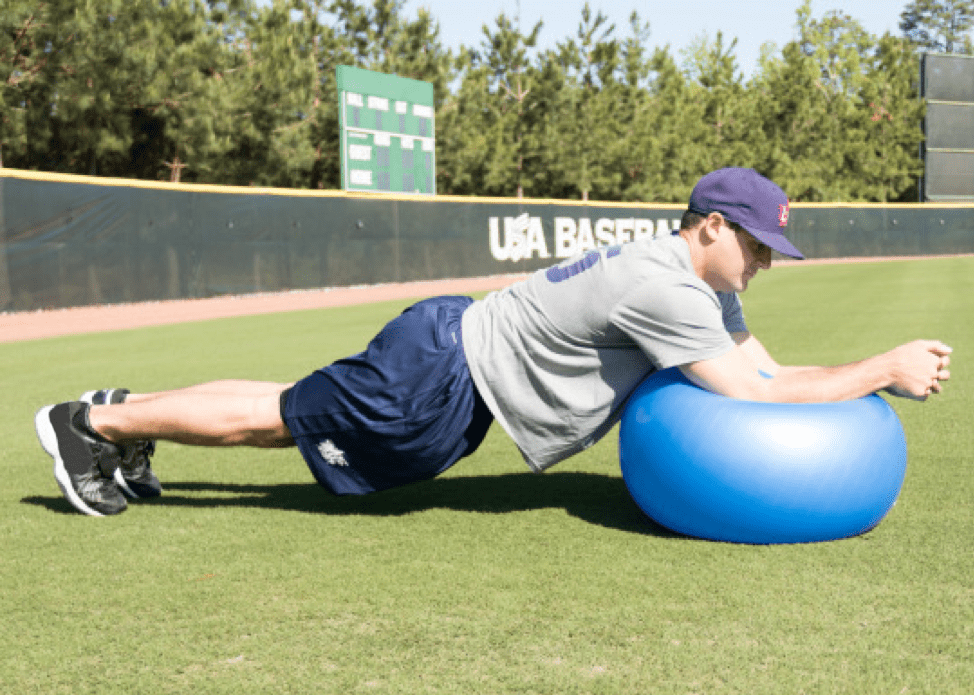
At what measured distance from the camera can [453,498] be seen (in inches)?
178

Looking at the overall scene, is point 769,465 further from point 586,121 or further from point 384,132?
point 586,121

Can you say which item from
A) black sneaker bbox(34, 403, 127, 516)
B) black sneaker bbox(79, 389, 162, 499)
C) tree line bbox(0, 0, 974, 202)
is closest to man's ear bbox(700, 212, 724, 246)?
black sneaker bbox(79, 389, 162, 499)

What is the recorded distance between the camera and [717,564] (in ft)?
11.3

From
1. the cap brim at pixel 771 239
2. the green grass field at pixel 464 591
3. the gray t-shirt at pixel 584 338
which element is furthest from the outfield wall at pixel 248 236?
the cap brim at pixel 771 239

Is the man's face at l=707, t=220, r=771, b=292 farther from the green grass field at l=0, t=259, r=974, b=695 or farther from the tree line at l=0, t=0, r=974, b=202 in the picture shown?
the tree line at l=0, t=0, r=974, b=202

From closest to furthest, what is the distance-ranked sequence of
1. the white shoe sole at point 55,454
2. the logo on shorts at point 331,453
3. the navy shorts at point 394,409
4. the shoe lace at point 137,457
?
Result: the navy shorts at point 394,409 < the logo on shorts at point 331,453 < the white shoe sole at point 55,454 < the shoe lace at point 137,457

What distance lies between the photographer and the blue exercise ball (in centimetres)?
347

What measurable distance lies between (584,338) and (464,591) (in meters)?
0.98

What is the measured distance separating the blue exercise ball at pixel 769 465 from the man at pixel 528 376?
0.31ft

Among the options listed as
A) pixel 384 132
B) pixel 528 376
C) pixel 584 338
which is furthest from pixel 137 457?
pixel 384 132

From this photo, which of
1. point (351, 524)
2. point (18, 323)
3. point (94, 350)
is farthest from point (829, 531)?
point (18, 323)

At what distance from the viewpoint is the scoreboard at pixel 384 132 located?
81.3 ft

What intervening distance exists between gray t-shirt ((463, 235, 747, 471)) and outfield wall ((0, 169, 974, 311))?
14.4 m

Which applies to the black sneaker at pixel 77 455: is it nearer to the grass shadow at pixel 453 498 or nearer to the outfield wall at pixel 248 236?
the grass shadow at pixel 453 498
